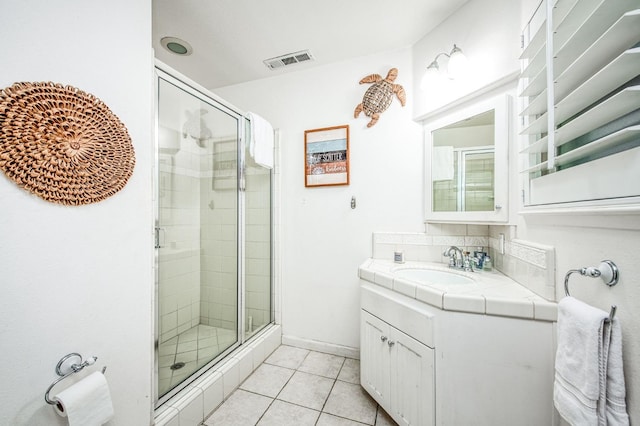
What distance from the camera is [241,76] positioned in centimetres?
225

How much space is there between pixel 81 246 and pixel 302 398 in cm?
146

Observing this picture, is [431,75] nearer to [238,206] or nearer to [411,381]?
[238,206]

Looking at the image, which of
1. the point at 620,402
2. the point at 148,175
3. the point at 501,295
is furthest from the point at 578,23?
the point at 148,175

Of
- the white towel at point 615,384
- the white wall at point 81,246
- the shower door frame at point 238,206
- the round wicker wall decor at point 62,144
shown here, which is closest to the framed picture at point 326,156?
the shower door frame at point 238,206

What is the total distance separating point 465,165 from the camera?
1.61 m

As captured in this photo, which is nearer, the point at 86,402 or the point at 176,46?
the point at 86,402

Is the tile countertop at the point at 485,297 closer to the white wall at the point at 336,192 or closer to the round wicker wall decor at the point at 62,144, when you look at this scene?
the white wall at the point at 336,192

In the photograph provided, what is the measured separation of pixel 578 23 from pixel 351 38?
134cm

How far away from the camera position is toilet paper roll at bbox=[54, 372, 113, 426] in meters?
0.78

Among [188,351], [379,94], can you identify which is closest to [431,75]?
[379,94]

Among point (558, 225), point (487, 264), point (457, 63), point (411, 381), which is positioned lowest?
point (411, 381)

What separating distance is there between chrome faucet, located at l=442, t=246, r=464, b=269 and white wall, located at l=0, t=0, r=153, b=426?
69.3 inches

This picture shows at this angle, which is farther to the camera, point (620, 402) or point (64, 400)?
point (64, 400)

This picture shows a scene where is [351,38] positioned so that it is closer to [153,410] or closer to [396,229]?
[396,229]
